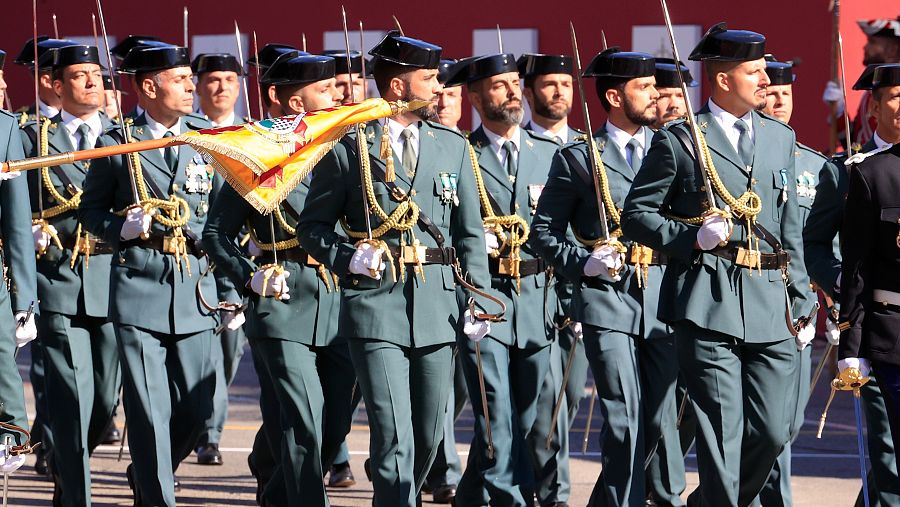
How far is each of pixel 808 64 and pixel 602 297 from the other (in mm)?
10147

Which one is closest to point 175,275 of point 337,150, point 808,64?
point 337,150

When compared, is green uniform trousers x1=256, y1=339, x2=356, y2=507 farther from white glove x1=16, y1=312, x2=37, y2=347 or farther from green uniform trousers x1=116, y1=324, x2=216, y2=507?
white glove x1=16, y1=312, x2=37, y2=347

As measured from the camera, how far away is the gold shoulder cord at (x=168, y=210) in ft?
27.6

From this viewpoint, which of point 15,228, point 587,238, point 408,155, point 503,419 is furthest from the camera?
point 587,238

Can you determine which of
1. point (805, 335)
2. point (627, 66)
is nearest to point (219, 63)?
point (627, 66)

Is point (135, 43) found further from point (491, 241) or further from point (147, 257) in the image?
point (491, 241)

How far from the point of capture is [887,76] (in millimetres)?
7559

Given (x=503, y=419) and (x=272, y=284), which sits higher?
(x=272, y=284)

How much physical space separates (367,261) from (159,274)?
68.6 inches

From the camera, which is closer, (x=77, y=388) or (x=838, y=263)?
(x=838, y=263)

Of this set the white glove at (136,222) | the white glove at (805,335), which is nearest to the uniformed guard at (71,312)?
the white glove at (136,222)

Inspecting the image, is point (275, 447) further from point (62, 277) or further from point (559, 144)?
point (559, 144)

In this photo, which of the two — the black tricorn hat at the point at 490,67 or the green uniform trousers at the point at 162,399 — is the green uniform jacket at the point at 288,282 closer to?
the green uniform trousers at the point at 162,399

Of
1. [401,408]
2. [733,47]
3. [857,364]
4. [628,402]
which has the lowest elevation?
[628,402]
